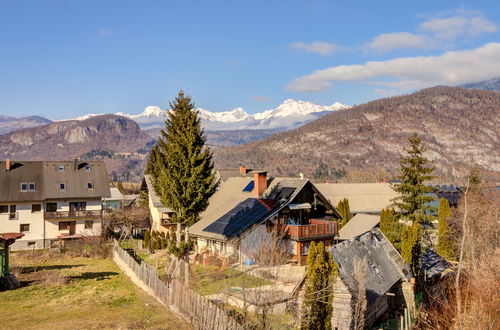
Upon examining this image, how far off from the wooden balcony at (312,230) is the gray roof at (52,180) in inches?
1129

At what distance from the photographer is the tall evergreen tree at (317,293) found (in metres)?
16.5

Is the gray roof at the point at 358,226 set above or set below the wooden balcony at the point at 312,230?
below

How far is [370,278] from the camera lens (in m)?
21.6

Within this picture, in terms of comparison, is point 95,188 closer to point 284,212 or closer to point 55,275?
point 55,275

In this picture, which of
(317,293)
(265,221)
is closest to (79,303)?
(265,221)

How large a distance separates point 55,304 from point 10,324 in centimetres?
378

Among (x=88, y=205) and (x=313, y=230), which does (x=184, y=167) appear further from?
(x=88, y=205)

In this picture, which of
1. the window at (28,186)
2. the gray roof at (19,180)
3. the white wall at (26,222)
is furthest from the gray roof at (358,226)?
the window at (28,186)

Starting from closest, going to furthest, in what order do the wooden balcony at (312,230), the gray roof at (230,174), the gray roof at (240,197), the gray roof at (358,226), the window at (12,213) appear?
the wooden balcony at (312,230)
the gray roof at (240,197)
the gray roof at (358,226)
the window at (12,213)
the gray roof at (230,174)

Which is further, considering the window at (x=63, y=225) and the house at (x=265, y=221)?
the window at (x=63, y=225)

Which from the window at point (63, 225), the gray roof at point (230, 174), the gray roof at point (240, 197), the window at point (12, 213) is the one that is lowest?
the window at point (63, 225)

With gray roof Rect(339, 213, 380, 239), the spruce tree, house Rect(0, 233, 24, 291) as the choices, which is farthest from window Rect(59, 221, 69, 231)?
the spruce tree

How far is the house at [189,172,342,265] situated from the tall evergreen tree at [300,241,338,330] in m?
11.9

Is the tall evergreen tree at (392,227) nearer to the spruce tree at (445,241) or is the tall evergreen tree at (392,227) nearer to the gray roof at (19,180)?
the spruce tree at (445,241)
